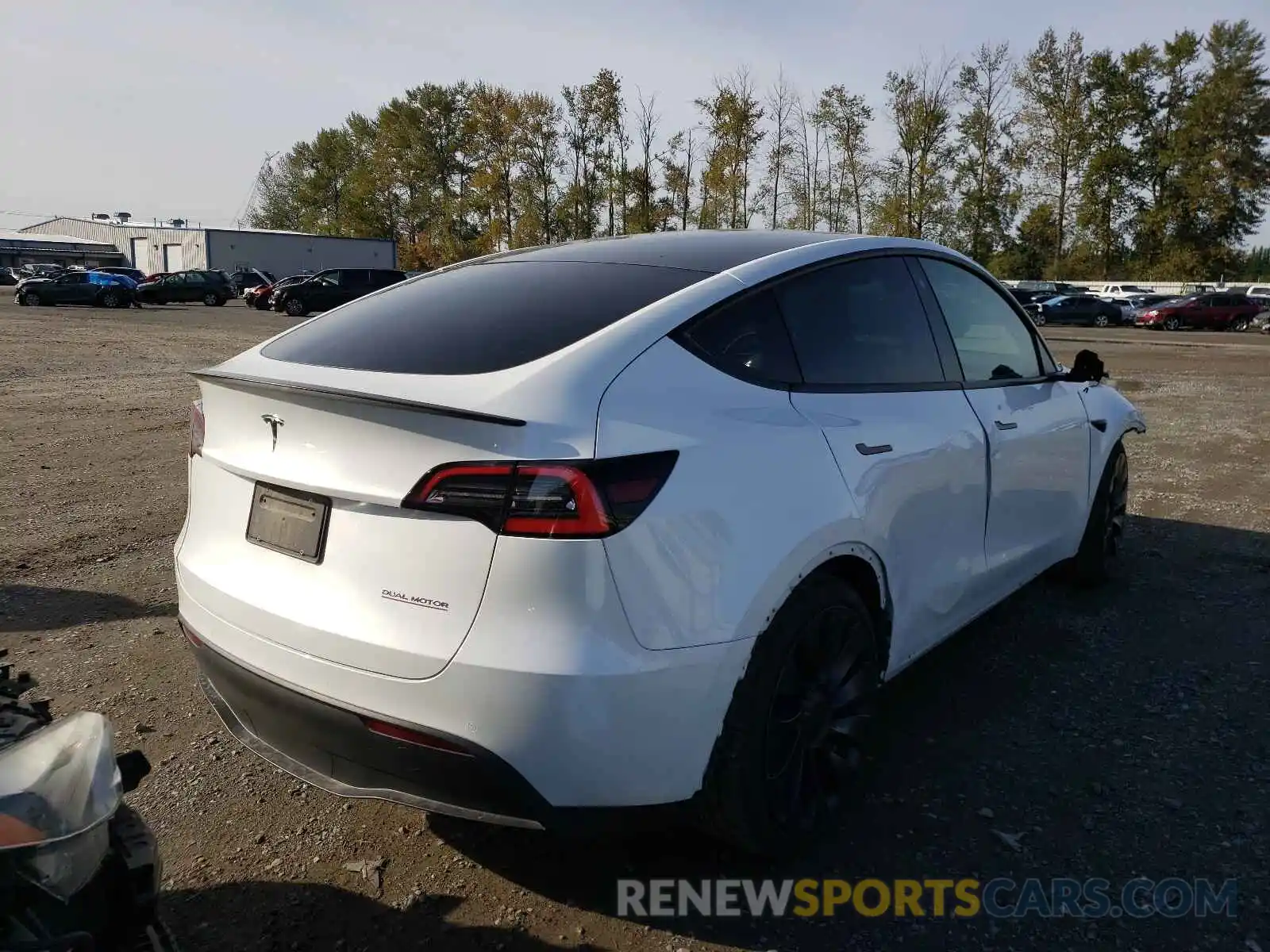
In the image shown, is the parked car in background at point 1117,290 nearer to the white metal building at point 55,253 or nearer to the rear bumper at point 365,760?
the rear bumper at point 365,760

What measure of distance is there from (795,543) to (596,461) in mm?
639

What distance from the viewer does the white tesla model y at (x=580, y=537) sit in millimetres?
2158

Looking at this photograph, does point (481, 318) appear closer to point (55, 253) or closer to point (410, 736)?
point (410, 736)

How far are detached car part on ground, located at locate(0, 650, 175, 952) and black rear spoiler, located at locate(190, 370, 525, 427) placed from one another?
874mm

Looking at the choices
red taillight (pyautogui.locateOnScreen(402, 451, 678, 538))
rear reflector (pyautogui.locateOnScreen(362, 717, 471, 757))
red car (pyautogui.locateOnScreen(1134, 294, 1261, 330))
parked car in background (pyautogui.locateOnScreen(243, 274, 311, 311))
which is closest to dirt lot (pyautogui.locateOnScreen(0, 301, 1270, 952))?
rear reflector (pyautogui.locateOnScreen(362, 717, 471, 757))

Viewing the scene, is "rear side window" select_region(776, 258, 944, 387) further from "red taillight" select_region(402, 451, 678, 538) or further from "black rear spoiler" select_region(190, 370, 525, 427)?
"black rear spoiler" select_region(190, 370, 525, 427)

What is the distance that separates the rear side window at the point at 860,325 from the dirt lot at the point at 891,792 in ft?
4.32

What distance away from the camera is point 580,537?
83.8 inches

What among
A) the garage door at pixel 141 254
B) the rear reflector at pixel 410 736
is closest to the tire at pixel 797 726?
the rear reflector at pixel 410 736

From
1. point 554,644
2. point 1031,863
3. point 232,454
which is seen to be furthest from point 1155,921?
point 232,454

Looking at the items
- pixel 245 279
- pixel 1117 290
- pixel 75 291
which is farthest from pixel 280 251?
pixel 1117 290

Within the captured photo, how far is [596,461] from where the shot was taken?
216 cm

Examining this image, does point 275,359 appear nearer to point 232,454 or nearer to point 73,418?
point 232,454

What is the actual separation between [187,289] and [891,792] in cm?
4622
